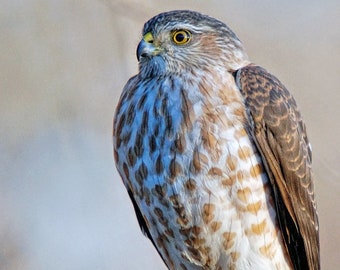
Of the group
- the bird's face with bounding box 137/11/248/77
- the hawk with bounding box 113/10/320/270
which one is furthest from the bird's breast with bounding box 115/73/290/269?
the bird's face with bounding box 137/11/248/77

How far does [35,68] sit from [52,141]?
0.53 metres

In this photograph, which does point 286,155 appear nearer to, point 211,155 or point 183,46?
point 211,155

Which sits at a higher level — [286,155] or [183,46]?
[183,46]

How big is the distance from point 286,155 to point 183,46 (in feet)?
2.72

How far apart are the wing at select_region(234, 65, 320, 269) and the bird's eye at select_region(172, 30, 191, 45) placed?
34cm

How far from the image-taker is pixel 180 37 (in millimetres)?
7477

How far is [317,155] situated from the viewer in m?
8.00

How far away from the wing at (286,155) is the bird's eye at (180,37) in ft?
1.13

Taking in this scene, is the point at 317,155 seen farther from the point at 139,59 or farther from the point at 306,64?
the point at 139,59

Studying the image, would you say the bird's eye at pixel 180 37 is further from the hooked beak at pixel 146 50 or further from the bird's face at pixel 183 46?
the hooked beak at pixel 146 50

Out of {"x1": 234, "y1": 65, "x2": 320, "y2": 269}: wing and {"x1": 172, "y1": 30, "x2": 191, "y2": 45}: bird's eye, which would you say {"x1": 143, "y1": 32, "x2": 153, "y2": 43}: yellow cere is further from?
{"x1": 234, "y1": 65, "x2": 320, "y2": 269}: wing

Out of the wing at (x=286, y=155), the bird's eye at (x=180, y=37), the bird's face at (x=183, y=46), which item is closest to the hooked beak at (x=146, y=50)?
the bird's face at (x=183, y=46)

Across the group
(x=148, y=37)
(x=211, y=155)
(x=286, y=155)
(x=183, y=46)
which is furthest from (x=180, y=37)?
(x=286, y=155)

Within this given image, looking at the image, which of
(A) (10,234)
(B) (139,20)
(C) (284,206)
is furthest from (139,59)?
(A) (10,234)
